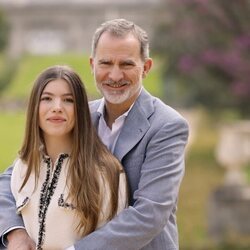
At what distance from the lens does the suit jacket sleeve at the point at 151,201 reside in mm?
2410

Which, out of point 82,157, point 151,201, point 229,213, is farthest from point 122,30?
point 229,213

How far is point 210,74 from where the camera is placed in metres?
11.7

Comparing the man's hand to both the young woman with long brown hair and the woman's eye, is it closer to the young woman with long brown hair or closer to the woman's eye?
the young woman with long brown hair

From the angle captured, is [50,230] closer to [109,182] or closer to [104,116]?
[109,182]

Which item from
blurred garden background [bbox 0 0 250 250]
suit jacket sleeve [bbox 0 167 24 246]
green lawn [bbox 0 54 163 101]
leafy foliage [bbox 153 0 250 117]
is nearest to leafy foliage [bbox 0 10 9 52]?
green lawn [bbox 0 54 163 101]

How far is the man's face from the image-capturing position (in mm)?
2502

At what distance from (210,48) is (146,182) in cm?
936

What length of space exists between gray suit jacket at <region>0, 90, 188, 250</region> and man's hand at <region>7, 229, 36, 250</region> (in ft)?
0.10

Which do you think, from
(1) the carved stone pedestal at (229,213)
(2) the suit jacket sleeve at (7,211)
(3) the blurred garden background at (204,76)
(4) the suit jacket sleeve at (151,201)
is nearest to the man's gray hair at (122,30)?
(4) the suit jacket sleeve at (151,201)

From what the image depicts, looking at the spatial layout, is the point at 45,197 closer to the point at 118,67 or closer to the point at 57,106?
the point at 57,106

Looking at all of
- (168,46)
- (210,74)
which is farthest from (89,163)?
(168,46)

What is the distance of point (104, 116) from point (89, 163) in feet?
0.80

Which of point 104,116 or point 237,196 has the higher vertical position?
point 104,116

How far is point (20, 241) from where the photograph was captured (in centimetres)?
251
